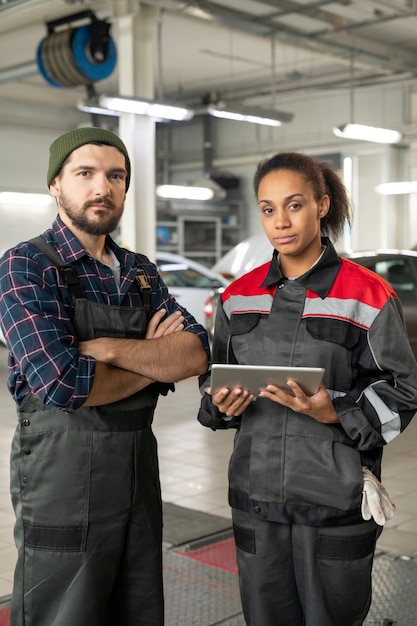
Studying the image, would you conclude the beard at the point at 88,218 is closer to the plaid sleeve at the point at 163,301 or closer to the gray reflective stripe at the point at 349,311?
the plaid sleeve at the point at 163,301

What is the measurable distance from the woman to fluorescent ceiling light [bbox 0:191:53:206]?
1541 cm

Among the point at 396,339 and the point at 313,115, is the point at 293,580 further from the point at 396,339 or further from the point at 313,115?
the point at 313,115

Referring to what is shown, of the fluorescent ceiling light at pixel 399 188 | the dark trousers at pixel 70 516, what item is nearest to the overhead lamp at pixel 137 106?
the fluorescent ceiling light at pixel 399 188

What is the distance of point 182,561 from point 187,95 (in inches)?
588

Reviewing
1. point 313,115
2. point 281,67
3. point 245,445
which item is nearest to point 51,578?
point 245,445

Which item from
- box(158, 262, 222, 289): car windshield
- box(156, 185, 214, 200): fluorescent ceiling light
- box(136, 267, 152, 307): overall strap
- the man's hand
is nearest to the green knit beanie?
box(136, 267, 152, 307): overall strap

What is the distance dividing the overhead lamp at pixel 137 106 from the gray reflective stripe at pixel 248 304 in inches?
263

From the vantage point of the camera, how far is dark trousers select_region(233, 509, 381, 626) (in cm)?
204

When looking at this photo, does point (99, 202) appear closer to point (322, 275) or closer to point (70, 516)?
point (322, 275)

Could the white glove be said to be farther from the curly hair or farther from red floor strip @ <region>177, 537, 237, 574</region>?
red floor strip @ <region>177, 537, 237, 574</region>

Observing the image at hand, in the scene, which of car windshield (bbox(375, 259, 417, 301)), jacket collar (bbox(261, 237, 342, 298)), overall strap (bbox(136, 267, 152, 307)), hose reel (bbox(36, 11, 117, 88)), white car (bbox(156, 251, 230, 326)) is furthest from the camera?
white car (bbox(156, 251, 230, 326))

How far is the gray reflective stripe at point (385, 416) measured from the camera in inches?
80.0

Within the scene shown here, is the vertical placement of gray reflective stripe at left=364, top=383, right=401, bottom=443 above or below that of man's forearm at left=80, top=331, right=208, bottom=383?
below

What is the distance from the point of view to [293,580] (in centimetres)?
211
